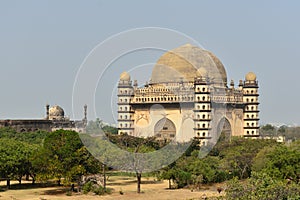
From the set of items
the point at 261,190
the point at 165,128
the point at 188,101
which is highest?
the point at 188,101

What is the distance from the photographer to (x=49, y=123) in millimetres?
73562

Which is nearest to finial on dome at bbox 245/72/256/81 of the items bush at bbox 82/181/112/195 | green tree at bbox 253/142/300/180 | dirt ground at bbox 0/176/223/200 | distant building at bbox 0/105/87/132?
distant building at bbox 0/105/87/132

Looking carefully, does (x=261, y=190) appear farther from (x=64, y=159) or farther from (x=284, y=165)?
(x=64, y=159)

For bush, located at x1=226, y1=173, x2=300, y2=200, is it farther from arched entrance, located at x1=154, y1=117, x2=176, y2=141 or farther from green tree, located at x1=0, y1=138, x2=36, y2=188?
arched entrance, located at x1=154, y1=117, x2=176, y2=141

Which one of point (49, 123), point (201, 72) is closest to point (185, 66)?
point (201, 72)

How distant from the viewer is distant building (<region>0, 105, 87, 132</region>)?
67938 millimetres

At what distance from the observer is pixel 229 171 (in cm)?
3953

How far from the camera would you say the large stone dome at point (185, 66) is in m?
56.7

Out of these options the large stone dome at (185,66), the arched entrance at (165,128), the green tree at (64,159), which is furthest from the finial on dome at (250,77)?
the green tree at (64,159)

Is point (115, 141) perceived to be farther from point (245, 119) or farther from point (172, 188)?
point (245, 119)

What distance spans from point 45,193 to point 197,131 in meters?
22.2

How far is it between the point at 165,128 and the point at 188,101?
373cm

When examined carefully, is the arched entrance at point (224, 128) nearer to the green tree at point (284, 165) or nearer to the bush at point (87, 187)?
the bush at point (87, 187)

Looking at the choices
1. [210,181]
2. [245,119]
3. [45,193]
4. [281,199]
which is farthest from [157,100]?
[281,199]
